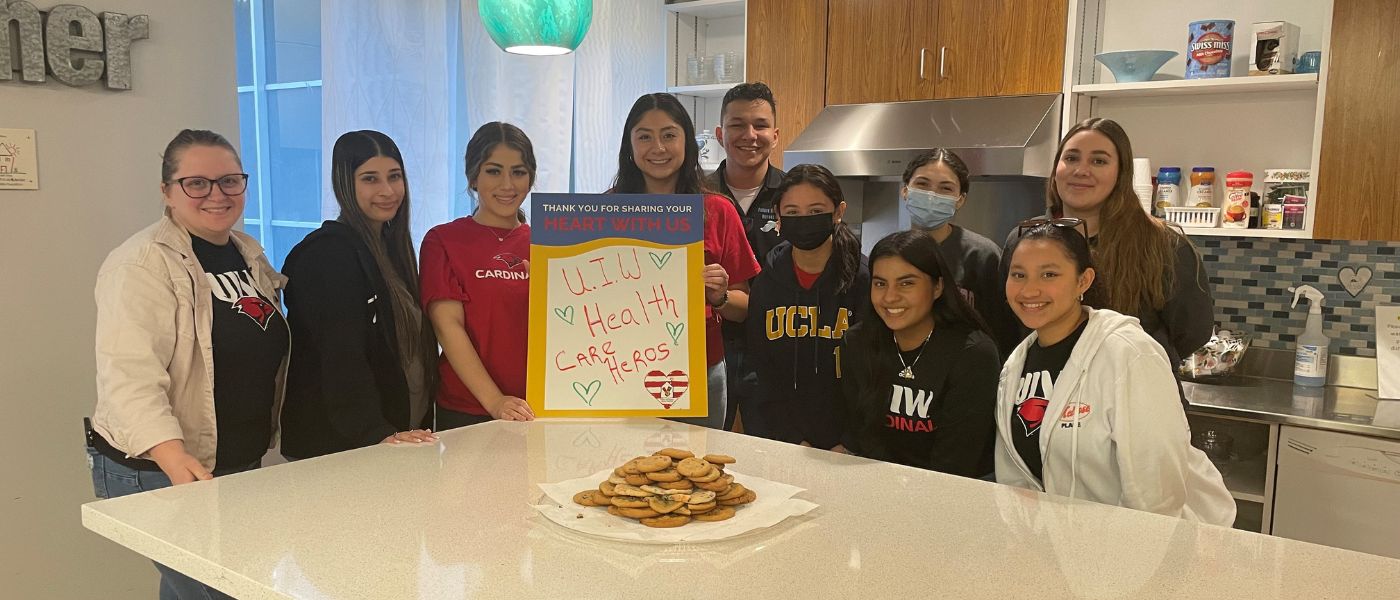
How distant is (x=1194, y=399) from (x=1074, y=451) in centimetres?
140

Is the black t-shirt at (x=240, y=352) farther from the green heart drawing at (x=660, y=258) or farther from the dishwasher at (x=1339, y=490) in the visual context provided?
the dishwasher at (x=1339, y=490)

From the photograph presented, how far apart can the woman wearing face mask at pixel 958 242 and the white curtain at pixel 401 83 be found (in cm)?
173

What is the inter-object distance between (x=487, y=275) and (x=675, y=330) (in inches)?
18.7

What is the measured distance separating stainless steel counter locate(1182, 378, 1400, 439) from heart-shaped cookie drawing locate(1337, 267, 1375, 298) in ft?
0.99

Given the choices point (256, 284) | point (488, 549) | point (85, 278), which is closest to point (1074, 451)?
point (488, 549)

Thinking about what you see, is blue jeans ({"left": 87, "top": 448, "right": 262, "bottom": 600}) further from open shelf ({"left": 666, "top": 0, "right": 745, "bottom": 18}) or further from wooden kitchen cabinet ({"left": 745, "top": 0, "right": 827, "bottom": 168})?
open shelf ({"left": 666, "top": 0, "right": 745, "bottom": 18})

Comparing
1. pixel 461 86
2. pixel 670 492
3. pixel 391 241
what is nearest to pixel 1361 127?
pixel 670 492

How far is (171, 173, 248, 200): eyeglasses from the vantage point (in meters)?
1.92

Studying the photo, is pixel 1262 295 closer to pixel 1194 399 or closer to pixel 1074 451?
pixel 1194 399

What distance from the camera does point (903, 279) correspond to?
→ 6.46 feet

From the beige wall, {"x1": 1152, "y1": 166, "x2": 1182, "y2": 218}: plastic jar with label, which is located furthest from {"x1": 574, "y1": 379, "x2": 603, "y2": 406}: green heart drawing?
{"x1": 1152, "y1": 166, "x2": 1182, "y2": 218}: plastic jar with label

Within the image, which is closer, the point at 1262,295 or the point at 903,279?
the point at 903,279

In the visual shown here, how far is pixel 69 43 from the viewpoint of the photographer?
2355 mm

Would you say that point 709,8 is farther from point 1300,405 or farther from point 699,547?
point 699,547
